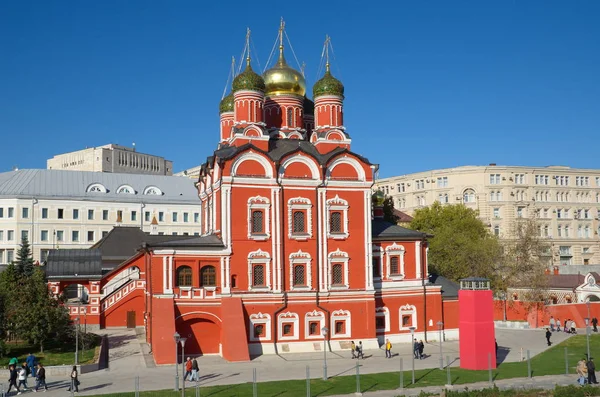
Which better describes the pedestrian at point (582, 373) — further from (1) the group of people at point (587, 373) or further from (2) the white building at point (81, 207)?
(2) the white building at point (81, 207)

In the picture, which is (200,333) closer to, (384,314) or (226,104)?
(384,314)

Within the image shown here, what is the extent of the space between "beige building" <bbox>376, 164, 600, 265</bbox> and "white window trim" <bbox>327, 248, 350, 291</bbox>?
50057 mm

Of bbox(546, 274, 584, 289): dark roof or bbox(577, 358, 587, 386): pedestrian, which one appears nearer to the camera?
bbox(577, 358, 587, 386): pedestrian

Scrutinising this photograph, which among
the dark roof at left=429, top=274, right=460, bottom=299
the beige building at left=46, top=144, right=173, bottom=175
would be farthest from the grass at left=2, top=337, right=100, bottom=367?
the beige building at left=46, top=144, right=173, bottom=175

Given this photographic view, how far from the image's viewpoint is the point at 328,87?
41.0 metres

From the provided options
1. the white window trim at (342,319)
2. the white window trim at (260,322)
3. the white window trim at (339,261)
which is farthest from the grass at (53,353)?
the white window trim at (339,261)

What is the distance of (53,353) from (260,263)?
35.8ft

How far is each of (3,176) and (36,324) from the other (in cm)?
4097

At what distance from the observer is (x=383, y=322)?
1544 inches

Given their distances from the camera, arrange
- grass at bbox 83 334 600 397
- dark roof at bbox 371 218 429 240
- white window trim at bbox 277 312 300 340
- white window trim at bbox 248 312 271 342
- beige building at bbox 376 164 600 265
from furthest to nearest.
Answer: beige building at bbox 376 164 600 265, dark roof at bbox 371 218 429 240, white window trim at bbox 277 312 300 340, white window trim at bbox 248 312 271 342, grass at bbox 83 334 600 397

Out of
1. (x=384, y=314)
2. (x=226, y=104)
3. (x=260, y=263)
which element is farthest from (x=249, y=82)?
(x=384, y=314)

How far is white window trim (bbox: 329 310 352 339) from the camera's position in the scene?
1467 inches

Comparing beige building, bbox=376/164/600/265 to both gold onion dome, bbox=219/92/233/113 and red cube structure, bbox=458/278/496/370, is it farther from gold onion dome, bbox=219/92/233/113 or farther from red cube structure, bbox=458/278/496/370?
red cube structure, bbox=458/278/496/370

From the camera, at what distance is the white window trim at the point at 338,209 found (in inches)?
1483
